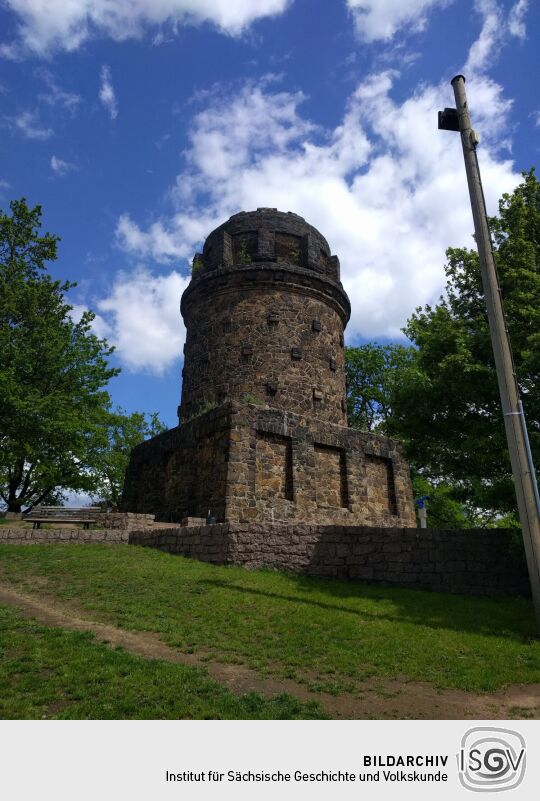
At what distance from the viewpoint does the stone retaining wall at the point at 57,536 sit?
14.1 metres

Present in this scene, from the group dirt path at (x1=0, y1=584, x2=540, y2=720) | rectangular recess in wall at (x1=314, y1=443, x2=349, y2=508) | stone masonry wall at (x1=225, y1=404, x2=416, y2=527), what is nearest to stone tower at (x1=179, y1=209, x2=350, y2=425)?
stone masonry wall at (x1=225, y1=404, x2=416, y2=527)

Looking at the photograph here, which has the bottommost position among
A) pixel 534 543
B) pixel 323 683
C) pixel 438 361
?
pixel 323 683

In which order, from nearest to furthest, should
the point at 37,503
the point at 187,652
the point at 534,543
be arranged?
1. the point at 187,652
2. the point at 534,543
3. the point at 37,503

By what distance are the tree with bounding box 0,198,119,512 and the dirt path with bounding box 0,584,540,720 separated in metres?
13.4

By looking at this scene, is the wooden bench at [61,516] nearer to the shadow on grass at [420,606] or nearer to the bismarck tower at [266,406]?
the bismarck tower at [266,406]

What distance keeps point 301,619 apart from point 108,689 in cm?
415

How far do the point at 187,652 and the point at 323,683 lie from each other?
6.24 ft

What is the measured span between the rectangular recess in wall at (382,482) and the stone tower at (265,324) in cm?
263

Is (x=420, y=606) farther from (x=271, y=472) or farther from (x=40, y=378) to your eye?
(x=40, y=378)

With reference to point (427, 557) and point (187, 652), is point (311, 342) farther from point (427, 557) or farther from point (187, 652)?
point (187, 652)

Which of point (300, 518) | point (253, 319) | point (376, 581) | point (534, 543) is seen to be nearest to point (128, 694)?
point (534, 543)

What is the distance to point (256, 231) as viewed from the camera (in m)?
22.4

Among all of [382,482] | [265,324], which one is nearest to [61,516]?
[265,324]
